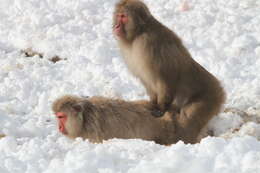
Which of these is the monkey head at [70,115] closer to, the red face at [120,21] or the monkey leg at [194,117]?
the red face at [120,21]

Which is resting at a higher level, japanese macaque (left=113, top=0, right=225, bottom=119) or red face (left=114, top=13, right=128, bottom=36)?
red face (left=114, top=13, right=128, bottom=36)

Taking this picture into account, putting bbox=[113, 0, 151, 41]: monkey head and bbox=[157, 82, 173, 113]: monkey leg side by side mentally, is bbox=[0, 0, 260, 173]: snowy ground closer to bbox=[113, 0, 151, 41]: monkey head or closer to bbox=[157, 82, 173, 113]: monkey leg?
bbox=[157, 82, 173, 113]: monkey leg

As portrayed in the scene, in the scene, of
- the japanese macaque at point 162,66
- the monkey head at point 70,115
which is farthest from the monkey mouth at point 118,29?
the monkey head at point 70,115

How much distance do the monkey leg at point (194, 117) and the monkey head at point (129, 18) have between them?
1020 millimetres

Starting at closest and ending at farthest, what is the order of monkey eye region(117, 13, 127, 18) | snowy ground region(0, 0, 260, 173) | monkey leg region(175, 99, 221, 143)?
snowy ground region(0, 0, 260, 173)
monkey eye region(117, 13, 127, 18)
monkey leg region(175, 99, 221, 143)

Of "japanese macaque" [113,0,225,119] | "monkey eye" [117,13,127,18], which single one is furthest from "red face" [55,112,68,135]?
"monkey eye" [117,13,127,18]

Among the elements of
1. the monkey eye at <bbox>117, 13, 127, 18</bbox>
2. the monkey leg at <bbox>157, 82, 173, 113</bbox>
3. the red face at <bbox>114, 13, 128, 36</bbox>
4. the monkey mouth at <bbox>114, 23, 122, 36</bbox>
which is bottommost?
the monkey leg at <bbox>157, 82, 173, 113</bbox>

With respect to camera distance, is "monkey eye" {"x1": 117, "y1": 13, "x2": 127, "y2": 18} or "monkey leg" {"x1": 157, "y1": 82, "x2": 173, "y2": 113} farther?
"monkey leg" {"x1": 157, "y1": 82, "x2": 173, "y2": 113}

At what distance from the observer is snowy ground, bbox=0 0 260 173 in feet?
12.4

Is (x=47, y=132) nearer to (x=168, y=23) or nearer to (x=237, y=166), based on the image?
(x=237, y=166)

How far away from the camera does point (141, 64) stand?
18.5 feet

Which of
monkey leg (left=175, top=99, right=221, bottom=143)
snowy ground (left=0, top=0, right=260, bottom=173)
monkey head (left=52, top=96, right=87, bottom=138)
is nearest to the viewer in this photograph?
snowy ground (left=0, top=0, right=260, bottom=173)

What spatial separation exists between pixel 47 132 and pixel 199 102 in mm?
1708

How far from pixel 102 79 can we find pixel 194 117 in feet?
5.80
